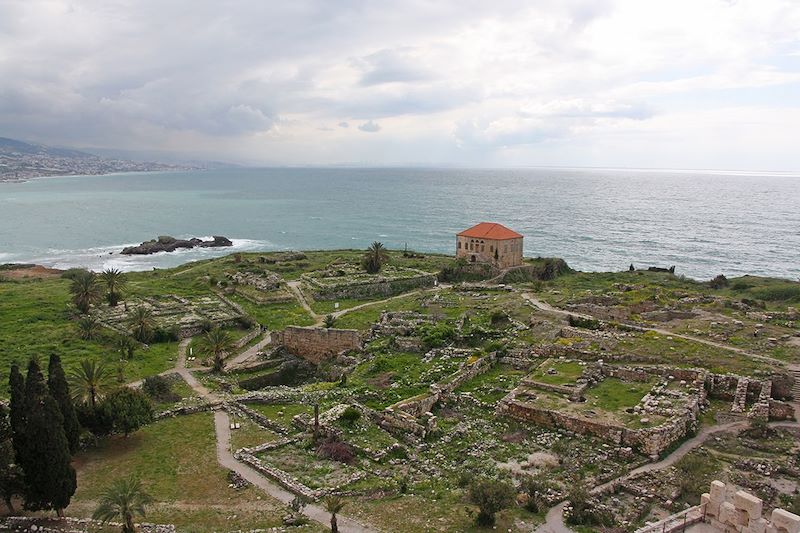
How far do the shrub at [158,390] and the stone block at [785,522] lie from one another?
30.0m

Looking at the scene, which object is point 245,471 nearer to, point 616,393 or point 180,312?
point 616,393

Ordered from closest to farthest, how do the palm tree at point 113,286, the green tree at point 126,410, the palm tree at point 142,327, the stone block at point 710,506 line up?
the stone block at point 710,506, the green tree at point 126,410, the palm tree at point 142,327, the palm tree at point 113,286

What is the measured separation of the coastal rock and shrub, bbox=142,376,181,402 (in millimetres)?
88164

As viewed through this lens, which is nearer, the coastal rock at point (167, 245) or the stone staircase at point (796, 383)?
the stone staircase at point (796, 383)

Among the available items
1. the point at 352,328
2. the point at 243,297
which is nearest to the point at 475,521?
the point at 352,328

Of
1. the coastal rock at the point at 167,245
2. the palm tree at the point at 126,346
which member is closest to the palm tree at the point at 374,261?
the palm tree at the point at 126,346

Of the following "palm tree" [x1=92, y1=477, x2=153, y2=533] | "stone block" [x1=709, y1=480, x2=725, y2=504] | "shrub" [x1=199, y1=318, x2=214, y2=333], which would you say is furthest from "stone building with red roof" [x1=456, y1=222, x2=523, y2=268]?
"palm tree" [x1=92, y1=477, x2=153, y2=533]

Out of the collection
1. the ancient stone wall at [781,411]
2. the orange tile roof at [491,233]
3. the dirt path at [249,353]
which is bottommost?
the dirt path at [249,353]

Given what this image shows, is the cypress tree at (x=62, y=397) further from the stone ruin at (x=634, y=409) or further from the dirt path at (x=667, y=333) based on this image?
the dirt path at (x=667, y=333)

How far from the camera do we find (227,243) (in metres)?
125

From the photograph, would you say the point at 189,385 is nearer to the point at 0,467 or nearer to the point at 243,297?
the point at 0,467

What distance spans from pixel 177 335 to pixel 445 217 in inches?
5329

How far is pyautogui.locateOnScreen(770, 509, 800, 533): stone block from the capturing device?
13.9 meters

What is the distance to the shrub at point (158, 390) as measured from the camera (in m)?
33.4
